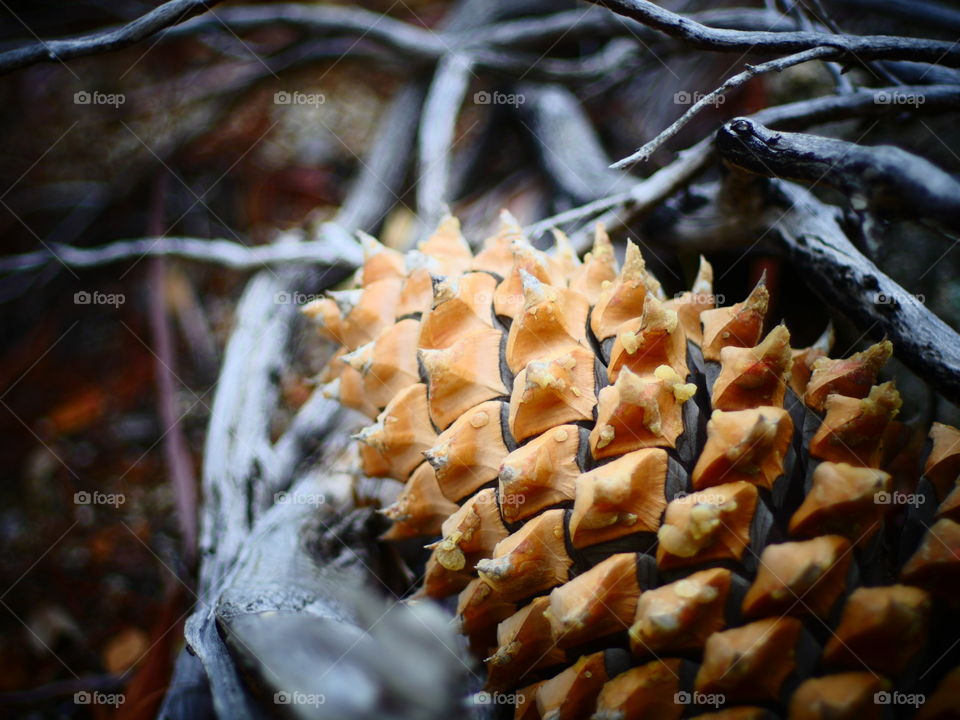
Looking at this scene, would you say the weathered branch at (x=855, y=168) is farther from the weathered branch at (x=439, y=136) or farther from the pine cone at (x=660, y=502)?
the weathered branch at (x=439, y=136)

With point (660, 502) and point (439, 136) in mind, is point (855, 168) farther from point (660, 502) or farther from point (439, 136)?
point (439, 136)

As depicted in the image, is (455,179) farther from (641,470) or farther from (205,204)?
(641,470)

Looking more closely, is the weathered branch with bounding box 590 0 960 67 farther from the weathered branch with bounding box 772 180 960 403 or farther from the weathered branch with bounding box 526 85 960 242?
the weathered branch with bounding box 772 180 960 403

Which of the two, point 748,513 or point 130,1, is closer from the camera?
point 748,513

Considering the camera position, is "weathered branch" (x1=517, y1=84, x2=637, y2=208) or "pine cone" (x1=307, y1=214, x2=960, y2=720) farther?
"weathered branch" (x1=517, y1=84, x2=637, y2=208)

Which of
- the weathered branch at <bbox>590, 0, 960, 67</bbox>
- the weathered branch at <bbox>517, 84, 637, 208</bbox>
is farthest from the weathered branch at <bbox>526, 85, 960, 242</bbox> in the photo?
the weathered branch at <bbox>517, 84, 637, 208</bbox>

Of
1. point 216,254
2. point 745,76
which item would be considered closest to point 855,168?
point 745,76

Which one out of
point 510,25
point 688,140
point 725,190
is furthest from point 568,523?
point 510,25
